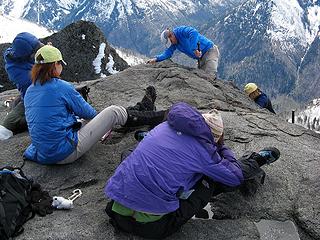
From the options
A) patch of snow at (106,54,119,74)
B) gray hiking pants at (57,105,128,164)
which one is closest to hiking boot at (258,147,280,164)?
gray hiking pants at (57,105,128,164)

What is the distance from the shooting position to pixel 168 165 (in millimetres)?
8195

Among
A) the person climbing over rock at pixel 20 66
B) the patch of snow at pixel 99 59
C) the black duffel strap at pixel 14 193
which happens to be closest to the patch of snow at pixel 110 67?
the patch of snow at pixel 99 59

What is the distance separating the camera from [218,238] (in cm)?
896

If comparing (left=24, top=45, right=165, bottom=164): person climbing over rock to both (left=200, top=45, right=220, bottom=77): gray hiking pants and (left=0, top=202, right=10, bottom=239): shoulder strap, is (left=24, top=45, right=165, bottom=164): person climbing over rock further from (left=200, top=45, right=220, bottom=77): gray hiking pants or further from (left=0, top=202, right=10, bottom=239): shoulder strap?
(left=200, top=45, right=220, bottom=77): gray hiking pants

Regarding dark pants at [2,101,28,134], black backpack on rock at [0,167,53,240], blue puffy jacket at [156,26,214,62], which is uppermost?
blue puffy jacket at [156,26,214,62]

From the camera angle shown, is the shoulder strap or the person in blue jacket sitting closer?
the shoulder strap

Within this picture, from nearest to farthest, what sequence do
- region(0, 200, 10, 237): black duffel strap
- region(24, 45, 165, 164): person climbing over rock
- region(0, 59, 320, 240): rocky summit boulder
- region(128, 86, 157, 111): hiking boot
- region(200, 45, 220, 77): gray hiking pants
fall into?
region(0, 200, 10, 237): black duffel strap
region(0, 59, 320, 240): rocky summit boulder
region(24, 45, 165, 164): person climbing over rock
region(128, 86, 157, 111): hiking boot
region(200, 45, 220, 77): gray hiking pants

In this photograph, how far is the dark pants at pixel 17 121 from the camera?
535 inches

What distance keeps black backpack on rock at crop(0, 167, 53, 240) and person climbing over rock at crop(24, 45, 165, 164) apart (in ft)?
4.34

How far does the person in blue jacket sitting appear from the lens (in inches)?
786

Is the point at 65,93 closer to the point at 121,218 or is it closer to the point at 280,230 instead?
the point at 121,218

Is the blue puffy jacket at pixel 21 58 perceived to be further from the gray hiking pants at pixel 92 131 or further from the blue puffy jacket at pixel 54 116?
the gray hiking pants at pixel 92 131

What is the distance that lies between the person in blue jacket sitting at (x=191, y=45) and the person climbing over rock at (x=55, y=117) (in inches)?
369

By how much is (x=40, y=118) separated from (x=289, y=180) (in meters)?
6.08
